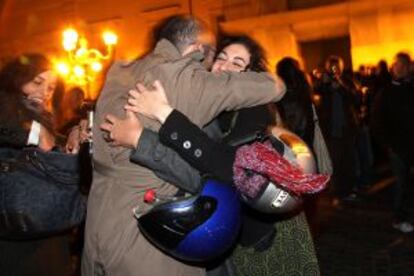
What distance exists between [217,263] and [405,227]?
397cm

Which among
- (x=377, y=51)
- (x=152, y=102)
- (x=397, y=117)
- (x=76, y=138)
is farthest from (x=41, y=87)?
(x=377, y=51)

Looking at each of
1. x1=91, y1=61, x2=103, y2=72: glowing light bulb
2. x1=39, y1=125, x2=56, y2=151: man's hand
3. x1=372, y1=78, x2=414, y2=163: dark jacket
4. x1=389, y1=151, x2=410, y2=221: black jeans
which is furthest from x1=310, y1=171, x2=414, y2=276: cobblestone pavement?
x1=91, y1=61, x2=103, y2=72: glowing light bulb

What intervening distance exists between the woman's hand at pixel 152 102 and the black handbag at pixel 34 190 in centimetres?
78

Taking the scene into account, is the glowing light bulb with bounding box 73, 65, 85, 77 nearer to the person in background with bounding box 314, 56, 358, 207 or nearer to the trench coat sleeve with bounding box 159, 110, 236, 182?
the person in background with bounding box 314, 56, 358, 207

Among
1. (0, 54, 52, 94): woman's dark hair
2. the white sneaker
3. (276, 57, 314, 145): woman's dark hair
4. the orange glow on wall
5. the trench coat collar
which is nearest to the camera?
the trench coat collar

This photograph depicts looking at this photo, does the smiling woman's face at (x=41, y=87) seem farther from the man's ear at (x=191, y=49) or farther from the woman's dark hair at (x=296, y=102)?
the woman's dark hair at (x=296, y=102)

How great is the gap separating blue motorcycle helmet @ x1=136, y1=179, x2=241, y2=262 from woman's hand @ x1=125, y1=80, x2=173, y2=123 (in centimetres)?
28

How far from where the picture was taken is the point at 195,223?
6.28 feet

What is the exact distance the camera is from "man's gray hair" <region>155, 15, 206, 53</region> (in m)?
2.08

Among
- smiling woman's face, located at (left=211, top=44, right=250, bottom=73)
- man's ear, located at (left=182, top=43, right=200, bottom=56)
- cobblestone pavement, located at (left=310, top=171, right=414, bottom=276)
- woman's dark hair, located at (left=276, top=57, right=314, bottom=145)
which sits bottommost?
cobblestone pavement, located at (left=310, top=171, right=414, bottom=276)

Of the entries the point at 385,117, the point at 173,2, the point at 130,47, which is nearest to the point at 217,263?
the point at 385,117

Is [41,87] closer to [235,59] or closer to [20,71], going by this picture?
[20,71]

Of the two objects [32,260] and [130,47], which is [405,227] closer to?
[32,260]

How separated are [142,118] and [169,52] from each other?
0.80 feet
